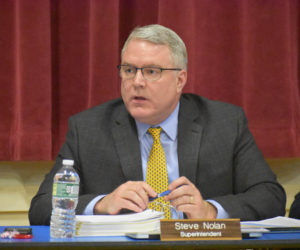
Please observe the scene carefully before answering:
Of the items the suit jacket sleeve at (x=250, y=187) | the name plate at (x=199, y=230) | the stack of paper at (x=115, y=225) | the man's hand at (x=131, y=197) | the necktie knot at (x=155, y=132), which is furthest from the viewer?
the necktie knot at (x=155, y=132)

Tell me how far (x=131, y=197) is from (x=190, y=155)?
0.57 metres

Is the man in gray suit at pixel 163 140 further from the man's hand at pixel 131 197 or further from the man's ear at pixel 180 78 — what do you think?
the man's hand at pixel 131 197

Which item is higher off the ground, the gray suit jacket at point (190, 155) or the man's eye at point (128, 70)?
the man's eye at point (128, 70)

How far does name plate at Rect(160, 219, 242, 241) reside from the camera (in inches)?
51.4

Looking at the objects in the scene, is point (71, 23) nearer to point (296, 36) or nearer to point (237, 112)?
point (237, 112)

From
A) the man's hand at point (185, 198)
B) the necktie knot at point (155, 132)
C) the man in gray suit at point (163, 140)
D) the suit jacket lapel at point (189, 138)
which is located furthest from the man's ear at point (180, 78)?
the man's hand at point (185, 198)

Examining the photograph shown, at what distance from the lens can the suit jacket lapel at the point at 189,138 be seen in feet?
7.36

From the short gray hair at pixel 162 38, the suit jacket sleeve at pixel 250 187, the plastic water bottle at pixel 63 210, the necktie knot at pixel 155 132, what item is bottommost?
the suit jacket sleeve at pixel 250 187

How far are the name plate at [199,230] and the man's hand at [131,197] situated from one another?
1.43ft

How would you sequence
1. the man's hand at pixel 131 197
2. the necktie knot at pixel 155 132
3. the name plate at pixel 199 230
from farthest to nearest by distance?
the necktie knot at pixel 155 132 → the man's hand at pixel 131 197 → the name plate at pixel 199 230

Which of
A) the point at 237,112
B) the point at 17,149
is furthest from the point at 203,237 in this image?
the point at 17,149

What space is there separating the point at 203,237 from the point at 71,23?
181 cm

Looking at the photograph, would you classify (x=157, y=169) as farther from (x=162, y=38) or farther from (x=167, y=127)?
(x=162, y=38)

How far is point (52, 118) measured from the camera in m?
2.77
